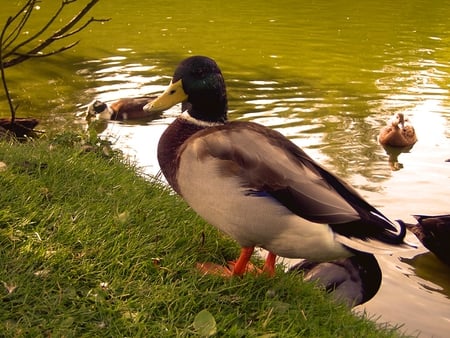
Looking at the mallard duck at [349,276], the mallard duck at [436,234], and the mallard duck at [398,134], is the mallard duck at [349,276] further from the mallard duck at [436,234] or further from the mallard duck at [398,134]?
the mallard duck at [398,134]

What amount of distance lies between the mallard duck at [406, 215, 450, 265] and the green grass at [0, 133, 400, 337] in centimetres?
185

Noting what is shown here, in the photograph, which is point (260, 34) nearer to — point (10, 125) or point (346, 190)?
point (10, 125)

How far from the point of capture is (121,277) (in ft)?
8.91

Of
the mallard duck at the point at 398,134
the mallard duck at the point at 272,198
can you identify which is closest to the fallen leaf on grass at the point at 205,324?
the mallard duck at the point at 272,198

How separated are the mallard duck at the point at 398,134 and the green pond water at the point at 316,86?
5.9 inches

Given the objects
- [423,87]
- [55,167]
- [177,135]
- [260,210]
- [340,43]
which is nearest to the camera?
[260,210]

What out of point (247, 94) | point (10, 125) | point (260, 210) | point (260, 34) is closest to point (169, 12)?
point (260, 34)

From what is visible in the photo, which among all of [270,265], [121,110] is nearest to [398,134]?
[121,110]

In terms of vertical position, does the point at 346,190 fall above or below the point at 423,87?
above

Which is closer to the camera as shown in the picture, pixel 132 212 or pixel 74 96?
pixel 132 212

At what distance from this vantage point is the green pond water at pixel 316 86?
5.71 m

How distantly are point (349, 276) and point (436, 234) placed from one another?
122 cm

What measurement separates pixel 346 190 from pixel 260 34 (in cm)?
1286

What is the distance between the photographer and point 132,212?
336cm
